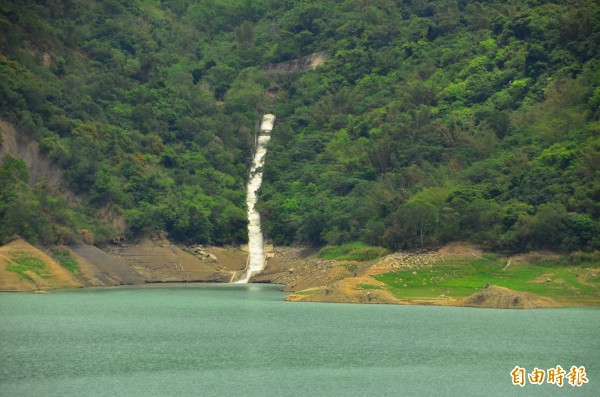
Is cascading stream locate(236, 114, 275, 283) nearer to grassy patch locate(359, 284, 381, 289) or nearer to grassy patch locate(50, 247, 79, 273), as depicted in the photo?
grassy patch locate(50, 247, 79, 273)

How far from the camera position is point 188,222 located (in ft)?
486

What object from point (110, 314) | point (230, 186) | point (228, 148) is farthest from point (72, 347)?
point (228, 148)

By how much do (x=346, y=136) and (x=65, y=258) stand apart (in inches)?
2405

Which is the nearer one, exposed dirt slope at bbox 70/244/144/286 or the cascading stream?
exposed dirt slope at bbox 70/244/144/286

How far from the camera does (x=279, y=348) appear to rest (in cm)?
6844

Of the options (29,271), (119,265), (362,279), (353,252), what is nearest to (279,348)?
(362,279)

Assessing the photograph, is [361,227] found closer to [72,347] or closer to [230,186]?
[230,186]

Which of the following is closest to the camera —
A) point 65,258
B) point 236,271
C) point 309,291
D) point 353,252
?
point 309,291

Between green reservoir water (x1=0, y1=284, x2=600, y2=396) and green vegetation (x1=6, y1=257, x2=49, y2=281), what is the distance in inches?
525

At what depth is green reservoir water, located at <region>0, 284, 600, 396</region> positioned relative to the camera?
54.5 m

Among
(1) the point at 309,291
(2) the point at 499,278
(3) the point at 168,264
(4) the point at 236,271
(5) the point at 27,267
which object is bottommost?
(1) the point at 309,291

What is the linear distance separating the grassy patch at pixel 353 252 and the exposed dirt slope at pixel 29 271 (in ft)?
102

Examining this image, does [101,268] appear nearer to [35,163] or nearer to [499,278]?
[35,163]

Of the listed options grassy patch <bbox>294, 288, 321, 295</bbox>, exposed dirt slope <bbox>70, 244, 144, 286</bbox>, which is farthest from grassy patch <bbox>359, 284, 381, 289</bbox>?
exposed dirt slope <bbox>70, 244, 144, 286</bbox>
